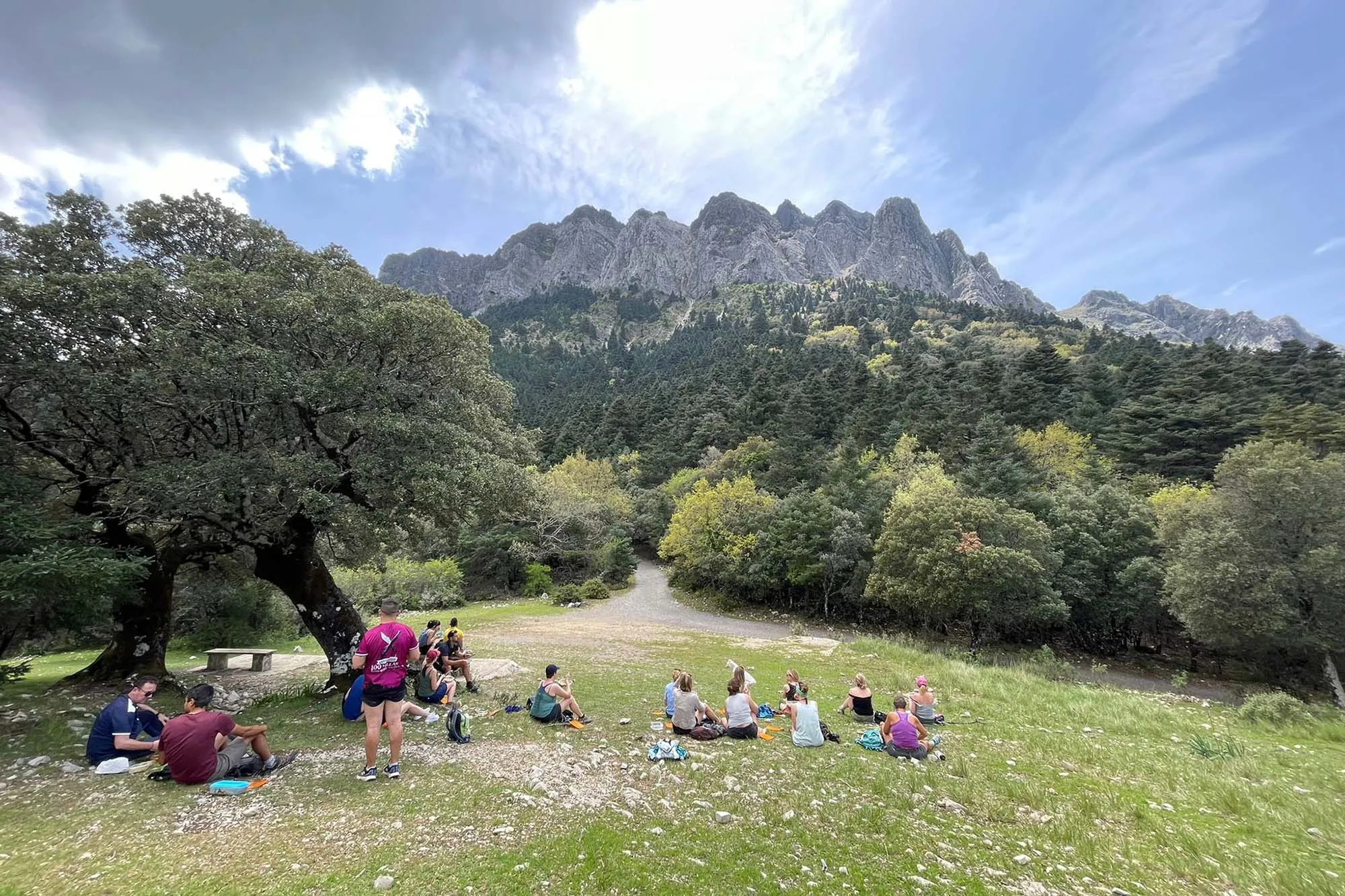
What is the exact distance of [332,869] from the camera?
190 inches

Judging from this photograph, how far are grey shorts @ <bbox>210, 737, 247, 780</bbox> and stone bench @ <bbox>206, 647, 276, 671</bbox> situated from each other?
10.7 meters

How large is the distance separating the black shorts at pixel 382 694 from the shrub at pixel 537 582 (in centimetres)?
3793

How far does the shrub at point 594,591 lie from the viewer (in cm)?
4234

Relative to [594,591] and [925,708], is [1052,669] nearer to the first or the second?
[925,708]

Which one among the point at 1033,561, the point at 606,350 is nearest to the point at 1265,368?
the point at 1033,561

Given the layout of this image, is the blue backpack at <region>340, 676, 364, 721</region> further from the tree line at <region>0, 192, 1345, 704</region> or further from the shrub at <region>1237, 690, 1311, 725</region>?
the shrub at <region>1237, 690, 1311, 725</region>

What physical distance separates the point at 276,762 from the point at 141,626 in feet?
26.8

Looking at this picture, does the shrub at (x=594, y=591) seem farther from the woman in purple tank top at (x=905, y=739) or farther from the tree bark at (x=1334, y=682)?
the tree bark at (x=1334, y=682)

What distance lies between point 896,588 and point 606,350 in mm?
127786

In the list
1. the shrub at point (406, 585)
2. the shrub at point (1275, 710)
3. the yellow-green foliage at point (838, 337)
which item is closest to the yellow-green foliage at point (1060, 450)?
the shrub at point (1275, 710)

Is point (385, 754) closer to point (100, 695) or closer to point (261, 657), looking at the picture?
point (100, 695)

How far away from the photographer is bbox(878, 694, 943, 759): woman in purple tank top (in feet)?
30.8

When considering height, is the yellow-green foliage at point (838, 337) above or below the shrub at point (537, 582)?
above

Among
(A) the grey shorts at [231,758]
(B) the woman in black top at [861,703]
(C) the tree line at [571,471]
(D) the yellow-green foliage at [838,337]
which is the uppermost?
(D) the yellow-green foliage at [838,337]
